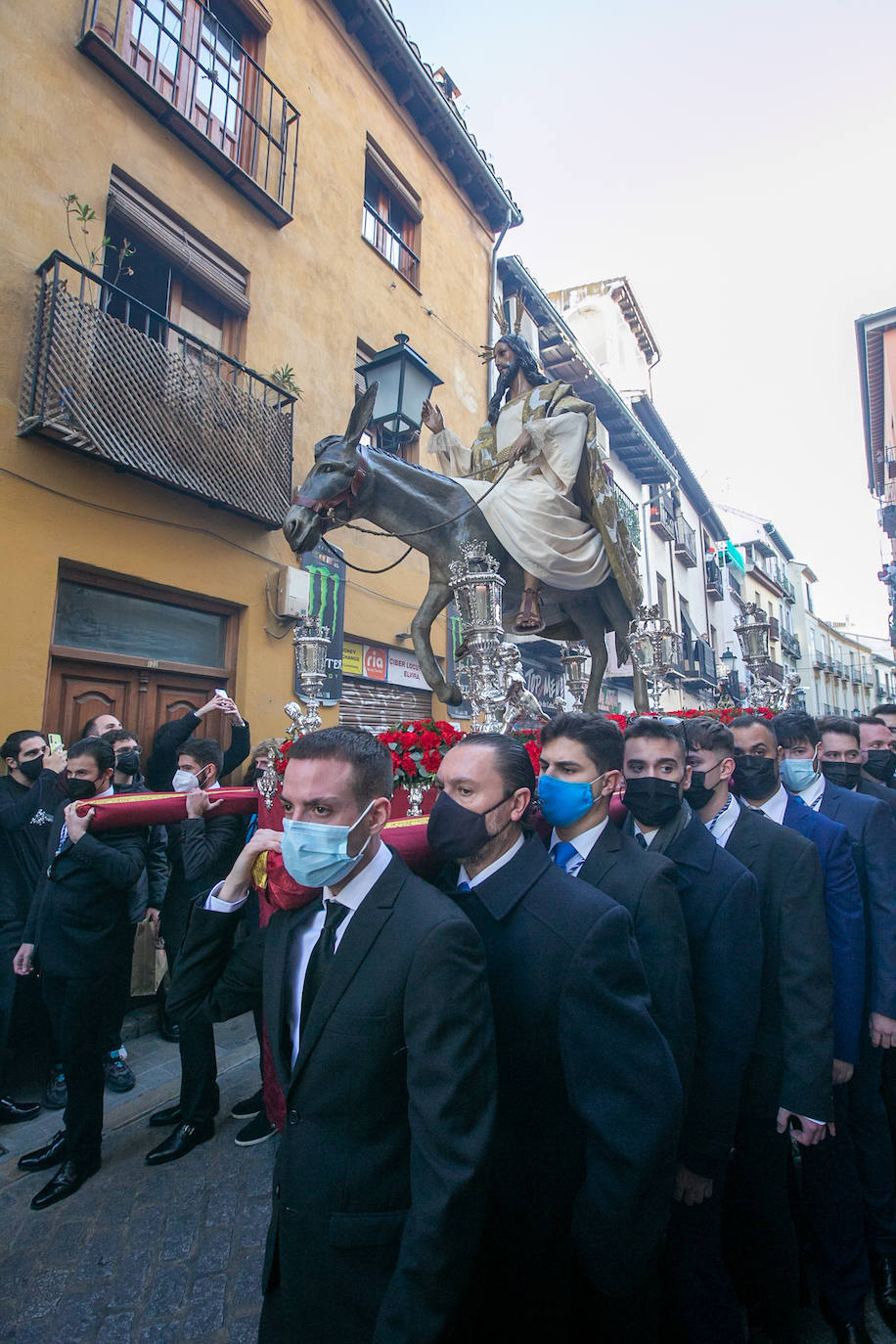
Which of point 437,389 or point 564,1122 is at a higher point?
point 437,389

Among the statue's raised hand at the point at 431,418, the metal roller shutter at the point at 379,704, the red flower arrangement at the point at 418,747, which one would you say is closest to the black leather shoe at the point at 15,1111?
the red flower arrangement at the point at 418,747

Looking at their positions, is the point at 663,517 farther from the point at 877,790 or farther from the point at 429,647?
the point at 429,647

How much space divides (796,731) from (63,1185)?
166 inches

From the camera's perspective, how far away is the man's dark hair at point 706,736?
288 centimetres

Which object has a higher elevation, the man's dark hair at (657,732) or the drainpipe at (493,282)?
the drainpipe at (493,282)

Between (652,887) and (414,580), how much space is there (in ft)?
28.2

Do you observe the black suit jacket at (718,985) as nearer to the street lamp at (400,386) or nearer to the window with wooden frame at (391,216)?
the street lamp at (400,386)

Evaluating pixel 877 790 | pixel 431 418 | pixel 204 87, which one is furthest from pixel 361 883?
pixel 204 87

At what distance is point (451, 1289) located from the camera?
1.43 m

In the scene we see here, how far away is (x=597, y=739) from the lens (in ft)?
7.99

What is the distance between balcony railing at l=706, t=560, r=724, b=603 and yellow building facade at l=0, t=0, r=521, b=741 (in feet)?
61.3

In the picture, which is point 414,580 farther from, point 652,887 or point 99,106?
point 652,887

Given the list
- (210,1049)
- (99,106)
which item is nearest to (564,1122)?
(210,1049)

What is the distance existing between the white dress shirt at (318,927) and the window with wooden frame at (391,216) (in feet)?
34.7
